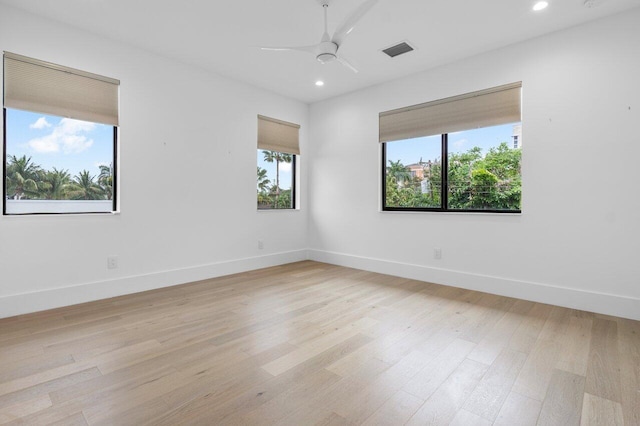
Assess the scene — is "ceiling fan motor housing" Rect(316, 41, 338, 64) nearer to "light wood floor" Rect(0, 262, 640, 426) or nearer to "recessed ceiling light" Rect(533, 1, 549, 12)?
"recessed ceiling light" Rect(533, 1, 549, 12)

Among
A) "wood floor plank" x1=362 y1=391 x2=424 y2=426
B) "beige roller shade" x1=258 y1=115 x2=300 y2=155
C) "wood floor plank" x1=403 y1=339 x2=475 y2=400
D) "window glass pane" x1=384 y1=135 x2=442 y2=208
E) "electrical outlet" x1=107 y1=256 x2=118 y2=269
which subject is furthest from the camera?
"beige roller shade" x1=258 y1=115 x2=300 y2=155

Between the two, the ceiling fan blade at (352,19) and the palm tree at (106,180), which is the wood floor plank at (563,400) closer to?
the ceiling fan blade at (352,19)

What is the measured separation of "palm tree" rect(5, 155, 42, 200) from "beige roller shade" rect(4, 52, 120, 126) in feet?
1.63

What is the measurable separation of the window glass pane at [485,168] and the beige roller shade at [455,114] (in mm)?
154

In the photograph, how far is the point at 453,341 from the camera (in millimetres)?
2412

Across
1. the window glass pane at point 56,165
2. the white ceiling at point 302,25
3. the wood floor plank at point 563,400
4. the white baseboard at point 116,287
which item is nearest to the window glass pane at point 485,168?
the white ceiling at point 302,25

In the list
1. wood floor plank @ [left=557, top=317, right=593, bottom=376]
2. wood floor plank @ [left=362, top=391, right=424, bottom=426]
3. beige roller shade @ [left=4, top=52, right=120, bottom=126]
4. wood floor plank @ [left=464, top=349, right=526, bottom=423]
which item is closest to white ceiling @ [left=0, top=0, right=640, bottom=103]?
beige roller shade @ [left=4, top=52, right=120, bottom=126]

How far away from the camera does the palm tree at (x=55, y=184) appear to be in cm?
313

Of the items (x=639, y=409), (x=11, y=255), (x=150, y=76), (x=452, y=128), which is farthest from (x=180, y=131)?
(x=639, y=409)

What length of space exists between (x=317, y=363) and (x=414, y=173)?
314cm

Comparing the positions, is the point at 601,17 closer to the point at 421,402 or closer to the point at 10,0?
the point at 421,402

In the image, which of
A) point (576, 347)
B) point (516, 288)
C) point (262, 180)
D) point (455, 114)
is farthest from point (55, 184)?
point (516, 288)

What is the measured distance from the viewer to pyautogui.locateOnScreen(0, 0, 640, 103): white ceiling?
9.19ft

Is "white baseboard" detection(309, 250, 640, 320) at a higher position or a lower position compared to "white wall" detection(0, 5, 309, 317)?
lower
